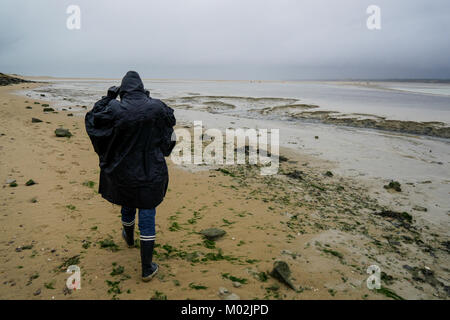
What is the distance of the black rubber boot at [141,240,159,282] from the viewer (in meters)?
3.40

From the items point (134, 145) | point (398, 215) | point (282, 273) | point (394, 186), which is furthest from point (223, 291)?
point (394, 186)

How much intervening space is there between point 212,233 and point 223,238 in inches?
9.3

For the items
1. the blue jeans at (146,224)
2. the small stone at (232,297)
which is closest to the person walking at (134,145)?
the blue jeans at (146,224)

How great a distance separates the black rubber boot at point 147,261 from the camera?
340 centimetres

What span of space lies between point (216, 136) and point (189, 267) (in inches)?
419

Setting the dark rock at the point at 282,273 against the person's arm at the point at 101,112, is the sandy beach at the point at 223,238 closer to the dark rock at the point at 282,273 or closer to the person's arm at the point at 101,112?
the dark rock at the point at 282,273

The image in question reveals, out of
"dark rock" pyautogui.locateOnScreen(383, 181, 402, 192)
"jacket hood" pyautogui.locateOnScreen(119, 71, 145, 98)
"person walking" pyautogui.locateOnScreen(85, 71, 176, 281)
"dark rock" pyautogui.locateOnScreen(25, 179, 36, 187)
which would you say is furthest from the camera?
"dark rock" pyautogui.locateOnScreen(383, 181, 402, 192)

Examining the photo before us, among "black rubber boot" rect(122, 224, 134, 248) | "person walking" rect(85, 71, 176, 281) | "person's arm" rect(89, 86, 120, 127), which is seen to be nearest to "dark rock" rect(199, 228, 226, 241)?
"black rubber boot" rect(122, 224, 134, 248)

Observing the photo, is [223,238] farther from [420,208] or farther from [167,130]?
[420,208]

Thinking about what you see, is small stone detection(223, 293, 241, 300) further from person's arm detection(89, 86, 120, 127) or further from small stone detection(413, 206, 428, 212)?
small stone detection(413, 206, 428, 212)

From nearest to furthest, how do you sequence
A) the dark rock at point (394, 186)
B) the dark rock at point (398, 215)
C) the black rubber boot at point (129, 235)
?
the black rubber boot at point (129, 235) < the dark rock at point (398, 215) < the dark rock at point (394, 186)

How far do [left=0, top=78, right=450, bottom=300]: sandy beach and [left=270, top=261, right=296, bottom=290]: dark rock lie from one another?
8cm

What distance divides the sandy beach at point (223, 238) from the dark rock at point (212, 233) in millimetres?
119
